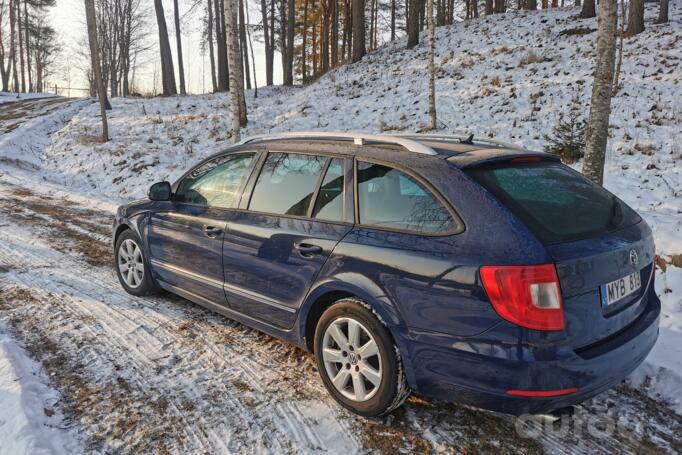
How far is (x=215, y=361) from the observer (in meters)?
3.50

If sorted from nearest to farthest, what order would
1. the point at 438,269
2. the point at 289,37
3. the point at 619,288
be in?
the point at 438,269, the point at 619,288, the point at 289,37

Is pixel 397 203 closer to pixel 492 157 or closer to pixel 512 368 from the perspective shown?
pixel 492 157

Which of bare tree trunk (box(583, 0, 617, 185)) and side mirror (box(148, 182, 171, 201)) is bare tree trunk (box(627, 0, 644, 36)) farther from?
side mirror (box(148, 182, 171, 201))

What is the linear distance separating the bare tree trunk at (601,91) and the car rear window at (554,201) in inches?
150

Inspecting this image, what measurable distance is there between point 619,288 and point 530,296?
0.69 meters

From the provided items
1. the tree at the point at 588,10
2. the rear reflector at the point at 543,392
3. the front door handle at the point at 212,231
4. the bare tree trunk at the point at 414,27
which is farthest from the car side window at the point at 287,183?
the tree at the point at 588,10

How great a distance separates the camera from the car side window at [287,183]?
3.26 metres

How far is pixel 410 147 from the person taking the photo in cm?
294

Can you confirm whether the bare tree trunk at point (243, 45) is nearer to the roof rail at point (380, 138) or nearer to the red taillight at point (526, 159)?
the roof rail at point (380, 138)

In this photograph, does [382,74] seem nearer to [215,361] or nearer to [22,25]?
[215,361]

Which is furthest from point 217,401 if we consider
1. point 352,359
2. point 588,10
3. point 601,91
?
point 588,10

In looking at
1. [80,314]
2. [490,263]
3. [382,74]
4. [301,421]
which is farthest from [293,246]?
[382,74]

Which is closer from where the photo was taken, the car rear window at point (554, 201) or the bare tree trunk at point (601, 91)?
the car rear window at point (554, 201)

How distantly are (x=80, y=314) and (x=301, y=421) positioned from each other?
258 cm
